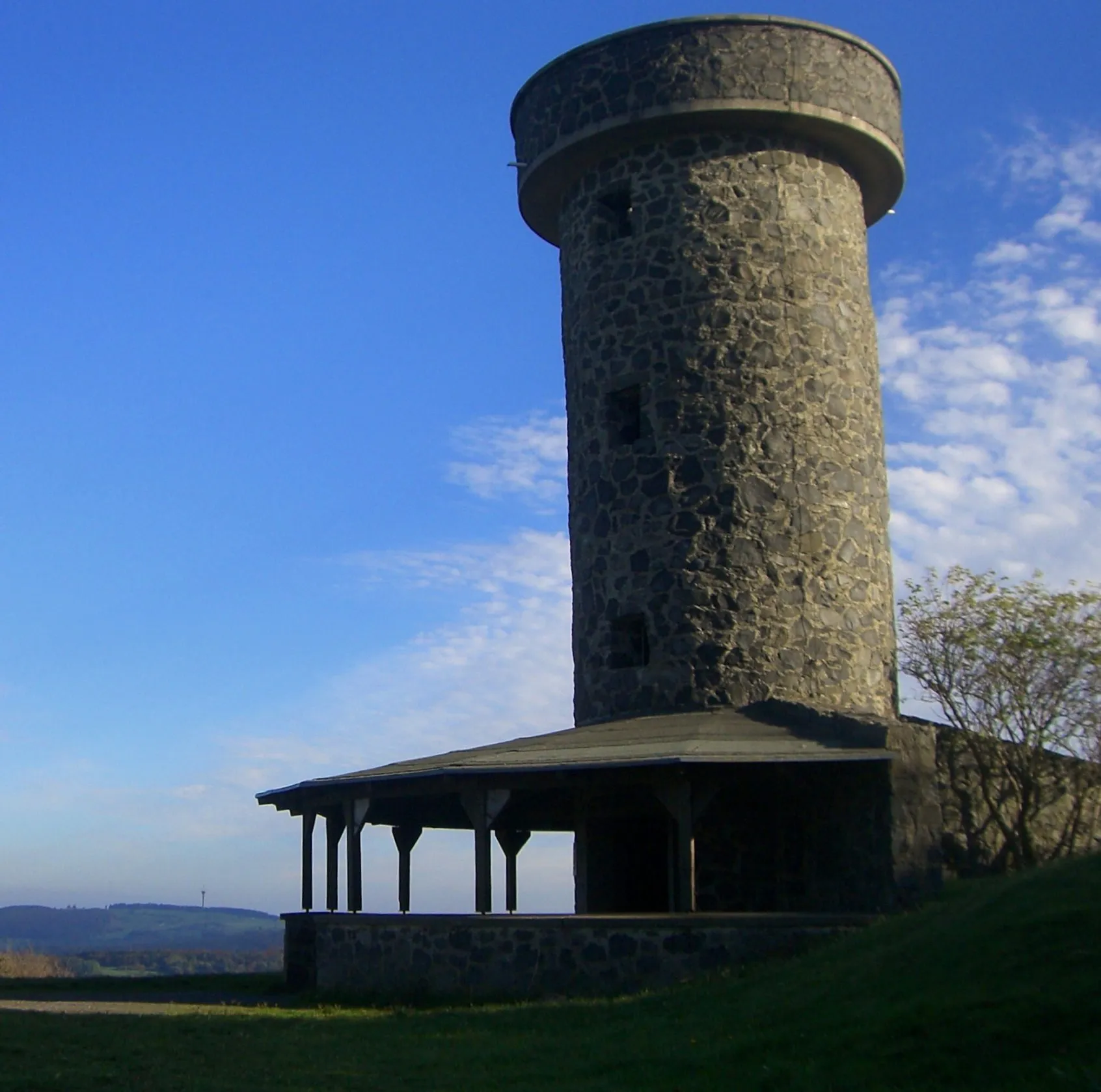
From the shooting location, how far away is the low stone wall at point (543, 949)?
14078 millimetres

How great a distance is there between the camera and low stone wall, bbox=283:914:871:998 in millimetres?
14078

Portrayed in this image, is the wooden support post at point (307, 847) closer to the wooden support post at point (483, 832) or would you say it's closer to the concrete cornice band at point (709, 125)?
the wooden support post at point (483, 832)

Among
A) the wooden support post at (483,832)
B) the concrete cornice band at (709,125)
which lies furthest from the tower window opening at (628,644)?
the concrete cornice band at (709,125)

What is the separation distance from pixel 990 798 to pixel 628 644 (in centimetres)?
485

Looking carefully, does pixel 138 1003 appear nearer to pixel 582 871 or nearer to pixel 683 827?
pixel 582 871

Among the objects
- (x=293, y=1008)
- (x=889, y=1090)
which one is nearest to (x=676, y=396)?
(x=293, y=1008)

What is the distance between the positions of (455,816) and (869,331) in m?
8.91

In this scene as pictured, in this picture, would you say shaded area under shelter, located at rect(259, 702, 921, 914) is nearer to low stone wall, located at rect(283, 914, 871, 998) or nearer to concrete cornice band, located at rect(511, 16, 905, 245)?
low stone wall, located at rect(283, 914, 871, 998)

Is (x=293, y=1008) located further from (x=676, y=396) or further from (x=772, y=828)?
(x=676, y=396)

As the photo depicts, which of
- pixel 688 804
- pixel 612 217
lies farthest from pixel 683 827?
pixel 612 217

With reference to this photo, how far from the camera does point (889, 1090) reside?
320 inches

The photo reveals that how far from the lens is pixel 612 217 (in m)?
20.0

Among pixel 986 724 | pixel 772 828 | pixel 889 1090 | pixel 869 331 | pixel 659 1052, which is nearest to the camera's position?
pixel 889 1090

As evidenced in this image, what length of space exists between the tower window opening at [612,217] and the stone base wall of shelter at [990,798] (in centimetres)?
772
